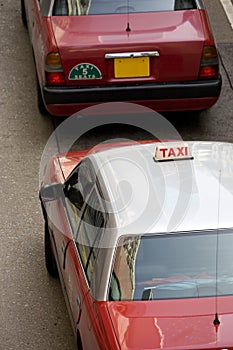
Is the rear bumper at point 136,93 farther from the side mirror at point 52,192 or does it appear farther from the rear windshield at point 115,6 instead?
the side mirror at point 52,192

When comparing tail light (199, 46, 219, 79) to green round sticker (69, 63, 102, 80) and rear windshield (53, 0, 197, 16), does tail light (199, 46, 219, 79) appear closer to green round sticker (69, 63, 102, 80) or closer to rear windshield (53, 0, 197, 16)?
rear windshield (53, 0, 197, 16)

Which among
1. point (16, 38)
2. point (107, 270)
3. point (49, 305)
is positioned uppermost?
point (107, 270)

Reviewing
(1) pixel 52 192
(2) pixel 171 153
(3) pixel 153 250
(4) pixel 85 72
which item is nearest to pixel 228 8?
(4) pixel 85 72

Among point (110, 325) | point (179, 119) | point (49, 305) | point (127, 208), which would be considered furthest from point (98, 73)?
point (110, 325)

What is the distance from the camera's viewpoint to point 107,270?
17.5 ft

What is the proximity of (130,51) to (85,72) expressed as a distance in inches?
16.1

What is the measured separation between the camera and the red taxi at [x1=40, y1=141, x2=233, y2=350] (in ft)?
16.2

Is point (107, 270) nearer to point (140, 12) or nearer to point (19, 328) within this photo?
point (19, 328)

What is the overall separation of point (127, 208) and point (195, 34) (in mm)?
3703

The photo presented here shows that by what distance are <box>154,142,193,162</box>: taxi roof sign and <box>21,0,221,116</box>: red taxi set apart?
9.65 feet

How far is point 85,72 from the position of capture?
8883mm

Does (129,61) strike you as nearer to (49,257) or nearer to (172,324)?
(49,257)

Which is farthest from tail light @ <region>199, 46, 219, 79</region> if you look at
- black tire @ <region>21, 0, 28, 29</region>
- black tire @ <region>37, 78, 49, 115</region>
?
black tire @ <region>21, 0, 28, 29</region>

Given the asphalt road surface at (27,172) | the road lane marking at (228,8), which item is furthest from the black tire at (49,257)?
the road lane marking at (228,8)
